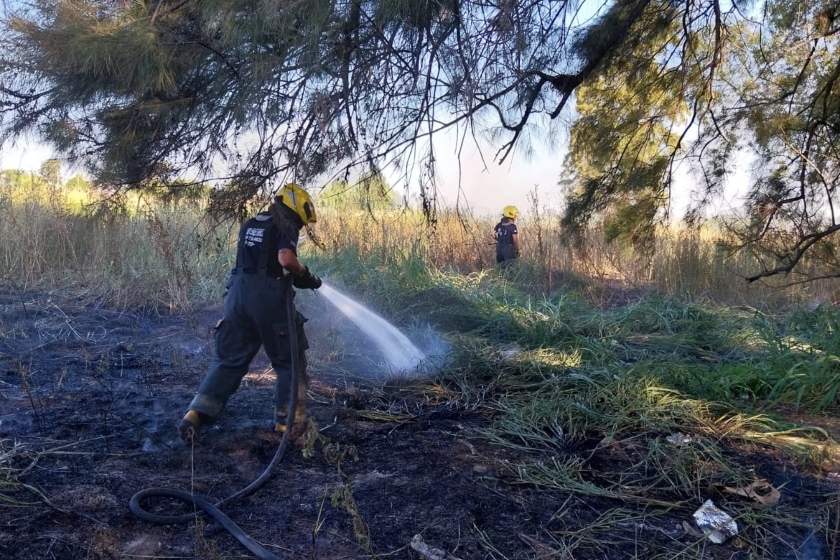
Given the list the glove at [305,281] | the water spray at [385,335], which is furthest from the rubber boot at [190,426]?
the water spray at [385,335]

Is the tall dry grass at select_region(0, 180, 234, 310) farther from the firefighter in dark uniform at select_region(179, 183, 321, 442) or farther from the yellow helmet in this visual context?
the yellow helmet

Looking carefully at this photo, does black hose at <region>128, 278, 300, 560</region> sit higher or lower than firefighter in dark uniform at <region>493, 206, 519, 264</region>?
lower

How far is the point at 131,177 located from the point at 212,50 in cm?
104

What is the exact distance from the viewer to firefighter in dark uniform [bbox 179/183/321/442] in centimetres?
354

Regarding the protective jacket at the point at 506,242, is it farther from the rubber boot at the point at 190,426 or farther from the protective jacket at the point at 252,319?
the rubber boot at the point at 190,426

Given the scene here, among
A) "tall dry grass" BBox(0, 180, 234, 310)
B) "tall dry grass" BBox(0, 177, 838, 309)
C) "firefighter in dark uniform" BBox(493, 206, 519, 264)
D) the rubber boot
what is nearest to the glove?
the rubber boot

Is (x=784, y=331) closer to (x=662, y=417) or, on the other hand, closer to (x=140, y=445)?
(x=662, y=417)

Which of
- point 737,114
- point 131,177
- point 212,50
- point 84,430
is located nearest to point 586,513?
point 84,430

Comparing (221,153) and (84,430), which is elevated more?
(221,153)

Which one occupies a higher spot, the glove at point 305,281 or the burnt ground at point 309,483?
the glove at point 305,281

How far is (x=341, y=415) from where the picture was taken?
4027 millimetres

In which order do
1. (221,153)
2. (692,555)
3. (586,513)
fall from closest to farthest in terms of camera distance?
(692,555) → (586,513) → (221,153)

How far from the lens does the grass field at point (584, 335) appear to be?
10.5 ft

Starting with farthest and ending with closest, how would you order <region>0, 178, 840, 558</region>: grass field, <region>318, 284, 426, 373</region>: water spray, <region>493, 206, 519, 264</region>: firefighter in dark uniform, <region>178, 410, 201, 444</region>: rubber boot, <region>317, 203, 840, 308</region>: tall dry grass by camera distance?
<region>493, 206, 519, 264</region>: firefighter in dark uniform, <region>317, 203, 840, 308</region>: tall dry grass, <region>318, 284, 426, 373</region>: water spray, <region>178, 410, 201, 444</region>: rubber boot, <region>0, 178, 840, 558</region>: grass field
